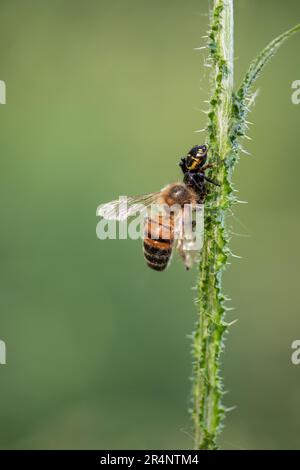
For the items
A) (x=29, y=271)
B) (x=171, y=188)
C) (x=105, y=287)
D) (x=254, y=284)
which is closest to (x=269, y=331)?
(x=254, y=284)

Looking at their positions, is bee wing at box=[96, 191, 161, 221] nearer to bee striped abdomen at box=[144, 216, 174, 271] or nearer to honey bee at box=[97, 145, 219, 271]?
honey bee at box=[97, 145, 219, 271]

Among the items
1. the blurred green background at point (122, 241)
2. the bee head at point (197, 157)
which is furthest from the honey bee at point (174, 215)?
the blurred green background at point (122, 241)

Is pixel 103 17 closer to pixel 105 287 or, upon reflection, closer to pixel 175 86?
pixel 175 86

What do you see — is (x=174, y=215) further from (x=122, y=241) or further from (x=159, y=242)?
(x=122, y=241)

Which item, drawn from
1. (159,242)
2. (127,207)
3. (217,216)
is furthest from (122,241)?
(217,216)

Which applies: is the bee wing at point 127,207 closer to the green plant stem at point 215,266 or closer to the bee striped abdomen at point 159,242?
the bee striped abdomen at point 159,242

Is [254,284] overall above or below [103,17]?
below
